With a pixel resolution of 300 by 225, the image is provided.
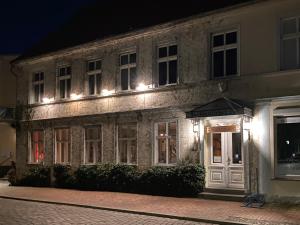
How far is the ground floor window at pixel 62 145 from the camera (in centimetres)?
2348

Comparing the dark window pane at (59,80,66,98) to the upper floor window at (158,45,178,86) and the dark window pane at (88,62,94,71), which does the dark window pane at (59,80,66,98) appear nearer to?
the dark window pane at (88,62,94,71)

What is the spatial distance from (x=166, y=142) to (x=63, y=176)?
631cm

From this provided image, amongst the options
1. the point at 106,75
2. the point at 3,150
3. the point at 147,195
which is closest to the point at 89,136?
the point at 106,75

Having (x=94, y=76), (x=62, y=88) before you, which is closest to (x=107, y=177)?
(x=94, y=76)

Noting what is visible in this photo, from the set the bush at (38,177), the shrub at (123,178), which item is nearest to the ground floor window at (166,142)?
the shrub at (123,178)

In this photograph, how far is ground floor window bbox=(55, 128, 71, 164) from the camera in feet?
77.0

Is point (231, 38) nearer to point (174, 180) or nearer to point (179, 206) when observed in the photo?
point (174, 180)

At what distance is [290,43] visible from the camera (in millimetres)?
15648

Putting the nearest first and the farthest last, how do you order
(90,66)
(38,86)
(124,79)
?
(124,79), (90,66), (38,86)

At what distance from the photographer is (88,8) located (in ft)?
91.6

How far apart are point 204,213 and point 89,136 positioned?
32.9 feet

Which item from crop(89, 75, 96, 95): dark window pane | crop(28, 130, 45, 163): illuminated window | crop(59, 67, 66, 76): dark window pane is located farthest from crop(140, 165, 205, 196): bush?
crop(28, 130, 45, 163): illuminated window

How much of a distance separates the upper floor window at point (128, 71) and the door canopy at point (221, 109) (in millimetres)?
4290

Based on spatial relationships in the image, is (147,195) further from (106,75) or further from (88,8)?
(88,8)
